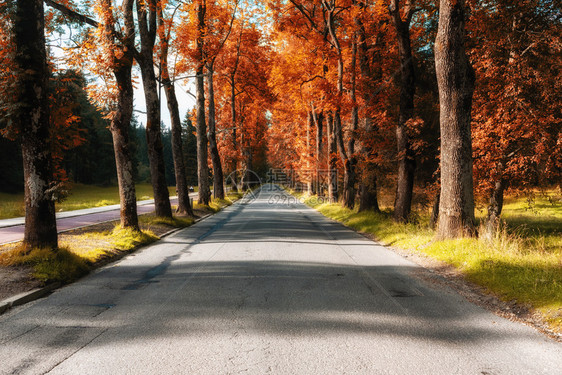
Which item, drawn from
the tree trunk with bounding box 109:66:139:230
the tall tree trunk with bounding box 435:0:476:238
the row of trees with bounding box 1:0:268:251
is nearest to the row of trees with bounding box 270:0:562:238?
the tall tree trunk with bounding box 435:0:476:238

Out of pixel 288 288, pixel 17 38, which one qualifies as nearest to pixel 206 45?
pixel 17 38

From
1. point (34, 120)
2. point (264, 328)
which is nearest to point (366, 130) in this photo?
point (34, 120)

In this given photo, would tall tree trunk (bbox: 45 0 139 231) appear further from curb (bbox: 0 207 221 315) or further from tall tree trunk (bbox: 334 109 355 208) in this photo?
tall tree trunk (bbox: 334 109 355 208)

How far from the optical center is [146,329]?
13.7ft

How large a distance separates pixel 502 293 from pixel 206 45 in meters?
20.7

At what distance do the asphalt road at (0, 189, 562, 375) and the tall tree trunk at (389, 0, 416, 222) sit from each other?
6376mm

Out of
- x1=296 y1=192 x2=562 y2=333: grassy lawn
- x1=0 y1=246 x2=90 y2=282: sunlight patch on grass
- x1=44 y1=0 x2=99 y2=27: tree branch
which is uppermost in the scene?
x1=44 y1=0 x2=99 y2=27: tree branch

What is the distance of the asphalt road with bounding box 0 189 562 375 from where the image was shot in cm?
337

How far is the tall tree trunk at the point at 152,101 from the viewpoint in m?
14.4

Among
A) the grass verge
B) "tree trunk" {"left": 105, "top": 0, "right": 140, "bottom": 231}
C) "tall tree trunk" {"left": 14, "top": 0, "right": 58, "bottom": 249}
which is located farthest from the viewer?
"tree trunk" {"left": 105, "top": 0, "right": 140, "bottom": 231}

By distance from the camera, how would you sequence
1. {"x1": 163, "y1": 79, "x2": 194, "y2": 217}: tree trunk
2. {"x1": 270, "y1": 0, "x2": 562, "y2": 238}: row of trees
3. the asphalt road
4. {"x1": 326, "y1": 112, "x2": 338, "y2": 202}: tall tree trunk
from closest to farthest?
the asphalt road
{"x1": 270, "y1": 0, "x2": 562, "y2": 238}: row of trees
{"x1": 163, "y1": 79, "x2": 194, "y2": 217}: tree trunk
{"x1": 326, "y1": 112, "x2": 338, "y2": 202}: tall tree trunk

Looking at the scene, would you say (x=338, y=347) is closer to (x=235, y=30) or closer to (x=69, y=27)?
(x=69, y=27)

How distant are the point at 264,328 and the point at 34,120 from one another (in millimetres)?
5933

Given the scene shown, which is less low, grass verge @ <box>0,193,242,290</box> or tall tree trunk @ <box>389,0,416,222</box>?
tall tree trunk @ <box>389,0,416,222</box>
